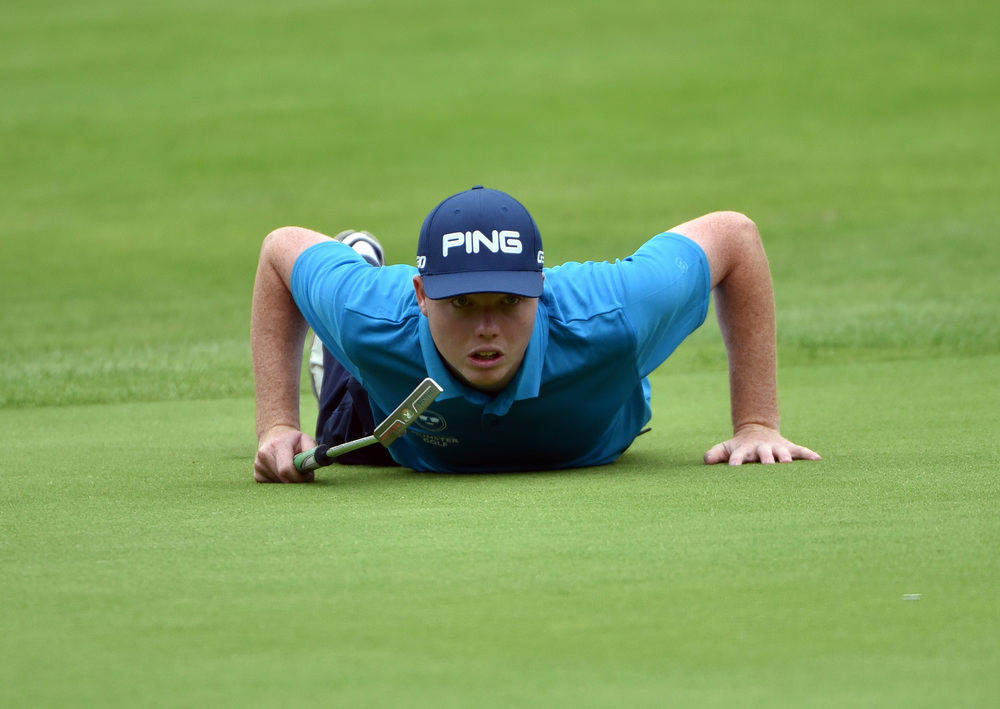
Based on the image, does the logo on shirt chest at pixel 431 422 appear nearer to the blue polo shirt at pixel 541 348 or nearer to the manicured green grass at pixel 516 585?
the blue polo shirt at pixel 541 348

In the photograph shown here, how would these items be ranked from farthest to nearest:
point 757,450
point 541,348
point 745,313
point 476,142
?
point 476,142
point 745,313
point 757,450
point 541,348

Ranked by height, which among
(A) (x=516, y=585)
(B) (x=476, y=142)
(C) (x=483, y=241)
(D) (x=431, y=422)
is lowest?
(A) (x=516, y=585)

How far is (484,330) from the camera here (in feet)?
11.6

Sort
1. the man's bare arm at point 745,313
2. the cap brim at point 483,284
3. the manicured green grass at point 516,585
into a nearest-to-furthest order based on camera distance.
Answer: the manicured green grass at point 516,585, the cap brim at point 483,284, the man's bare arm at point 745,313

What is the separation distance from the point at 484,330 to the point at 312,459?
58 centimetres

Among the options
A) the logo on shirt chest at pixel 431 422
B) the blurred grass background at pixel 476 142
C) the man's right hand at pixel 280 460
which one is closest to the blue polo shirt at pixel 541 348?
the logo on shirt chest at pixel 431 422

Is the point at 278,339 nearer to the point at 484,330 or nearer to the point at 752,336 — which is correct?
the point at 484,330

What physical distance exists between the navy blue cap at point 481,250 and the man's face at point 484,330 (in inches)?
2.0

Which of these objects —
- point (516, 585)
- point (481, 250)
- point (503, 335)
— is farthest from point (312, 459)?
point (516, 585)

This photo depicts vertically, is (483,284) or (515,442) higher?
(483,284)

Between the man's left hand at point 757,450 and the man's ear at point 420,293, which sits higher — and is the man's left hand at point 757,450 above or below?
below

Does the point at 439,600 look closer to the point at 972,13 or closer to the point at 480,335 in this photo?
the point at 480,335

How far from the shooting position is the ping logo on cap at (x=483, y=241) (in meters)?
3.48

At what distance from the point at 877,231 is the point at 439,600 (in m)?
11.1
